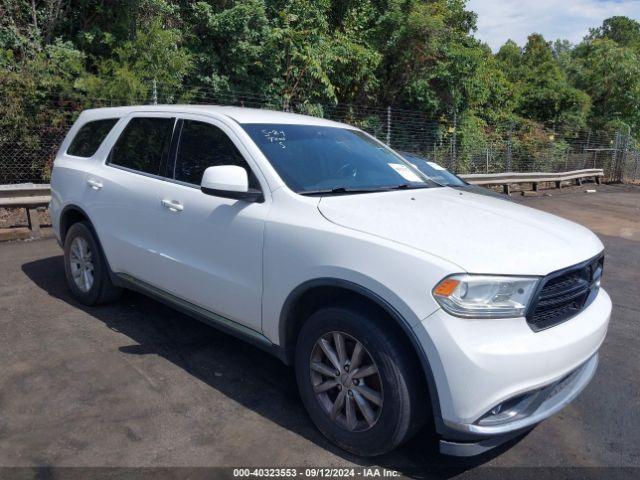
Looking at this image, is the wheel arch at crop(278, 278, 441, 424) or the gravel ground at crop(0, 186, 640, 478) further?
the gravel ground at crop(0, 186, 640, 478)

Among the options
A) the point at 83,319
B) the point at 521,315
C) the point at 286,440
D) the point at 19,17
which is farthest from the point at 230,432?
the point at 19,17

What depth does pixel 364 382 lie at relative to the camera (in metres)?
2.87

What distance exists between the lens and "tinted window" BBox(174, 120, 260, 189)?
3.72 metres

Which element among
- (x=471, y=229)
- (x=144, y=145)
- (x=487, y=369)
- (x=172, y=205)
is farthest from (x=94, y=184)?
(x=487, y=369)

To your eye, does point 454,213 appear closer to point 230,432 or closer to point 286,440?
point 286,440

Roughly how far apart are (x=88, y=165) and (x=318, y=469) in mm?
3399

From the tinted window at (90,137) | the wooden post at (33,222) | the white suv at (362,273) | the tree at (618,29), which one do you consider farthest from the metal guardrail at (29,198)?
the tree at (618,29)

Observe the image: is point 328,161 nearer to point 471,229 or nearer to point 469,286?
point 471,229

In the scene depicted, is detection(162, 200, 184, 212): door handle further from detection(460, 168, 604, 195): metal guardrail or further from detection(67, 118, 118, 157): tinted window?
detection(460, 168, 604, 195): metal guardrail

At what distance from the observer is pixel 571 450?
312 cm

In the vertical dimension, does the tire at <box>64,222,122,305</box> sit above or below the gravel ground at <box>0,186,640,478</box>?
above

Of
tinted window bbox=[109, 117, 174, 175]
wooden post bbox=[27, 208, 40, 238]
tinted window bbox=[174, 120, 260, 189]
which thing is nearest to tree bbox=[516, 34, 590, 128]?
wooden post bbox=[27, 208, 40, 238]

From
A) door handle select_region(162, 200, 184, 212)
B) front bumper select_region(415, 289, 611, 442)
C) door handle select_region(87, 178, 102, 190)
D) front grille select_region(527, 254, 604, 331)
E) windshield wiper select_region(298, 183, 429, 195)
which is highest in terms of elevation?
windshield wiper select_region(298, 183, 429, 195)

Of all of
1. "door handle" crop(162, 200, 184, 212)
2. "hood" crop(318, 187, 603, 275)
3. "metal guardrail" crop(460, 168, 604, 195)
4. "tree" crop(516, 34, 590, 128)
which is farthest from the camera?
"tree" crop(516, 34, 590, 128)
